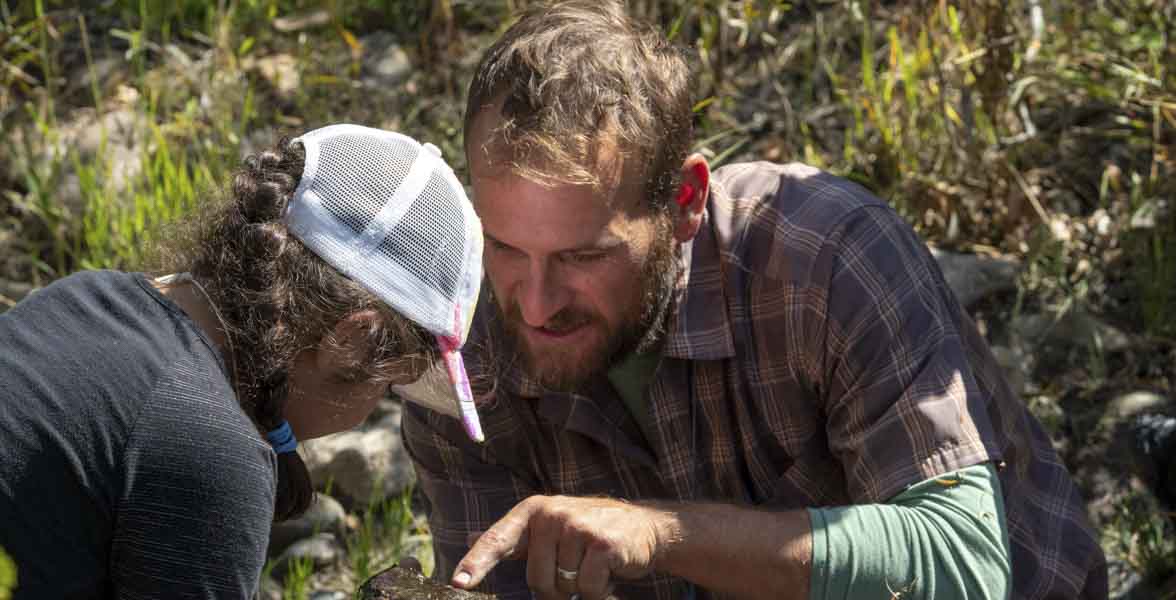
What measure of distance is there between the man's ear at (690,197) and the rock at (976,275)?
66.6 inches

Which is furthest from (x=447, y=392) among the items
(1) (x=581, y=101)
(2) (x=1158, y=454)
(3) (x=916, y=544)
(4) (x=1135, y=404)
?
(4) (x=1135, y=404)

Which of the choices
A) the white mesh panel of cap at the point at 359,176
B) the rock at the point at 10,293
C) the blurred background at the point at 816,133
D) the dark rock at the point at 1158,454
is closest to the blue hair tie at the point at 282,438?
the white mesh panel of cap at the point at 359,176

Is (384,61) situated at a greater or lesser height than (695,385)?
lesser

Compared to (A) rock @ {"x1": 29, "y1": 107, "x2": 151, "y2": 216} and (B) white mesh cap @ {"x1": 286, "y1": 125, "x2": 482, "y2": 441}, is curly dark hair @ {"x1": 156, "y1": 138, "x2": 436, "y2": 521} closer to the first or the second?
(B) white mesh cap @ {"x1": 286, "y1": 125, "x2": 482, "y2": 441}

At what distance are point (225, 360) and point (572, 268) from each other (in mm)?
857

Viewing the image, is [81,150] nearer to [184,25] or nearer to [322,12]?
[184,25]

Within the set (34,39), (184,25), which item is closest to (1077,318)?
(184,25)

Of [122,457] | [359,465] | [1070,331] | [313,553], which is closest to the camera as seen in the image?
[122,457]

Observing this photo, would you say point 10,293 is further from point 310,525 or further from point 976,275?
point 976,275

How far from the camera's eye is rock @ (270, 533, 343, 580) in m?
3.79

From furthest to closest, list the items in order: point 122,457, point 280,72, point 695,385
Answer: point 280,72 < point 695,385 < point 122,457

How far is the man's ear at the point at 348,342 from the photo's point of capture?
2037 mm

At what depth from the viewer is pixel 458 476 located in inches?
118

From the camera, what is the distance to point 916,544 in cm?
252
